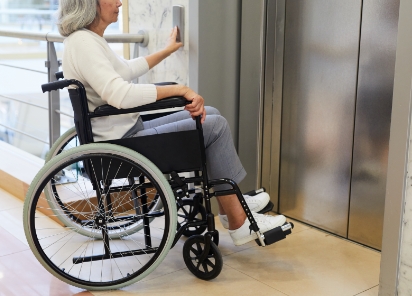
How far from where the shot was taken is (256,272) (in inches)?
89.0

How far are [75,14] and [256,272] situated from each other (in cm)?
123

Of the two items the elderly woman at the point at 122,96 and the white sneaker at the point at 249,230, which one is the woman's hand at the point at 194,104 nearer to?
the elderly woman at the point at 122,96

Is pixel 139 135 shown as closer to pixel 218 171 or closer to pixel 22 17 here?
pixel 218 171

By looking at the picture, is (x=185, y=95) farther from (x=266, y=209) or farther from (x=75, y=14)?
(x=266, y=209)

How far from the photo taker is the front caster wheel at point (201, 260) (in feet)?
6.95

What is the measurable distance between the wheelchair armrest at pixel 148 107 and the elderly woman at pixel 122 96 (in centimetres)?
2

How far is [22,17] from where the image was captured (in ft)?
17.0

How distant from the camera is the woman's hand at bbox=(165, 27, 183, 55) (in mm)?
2590

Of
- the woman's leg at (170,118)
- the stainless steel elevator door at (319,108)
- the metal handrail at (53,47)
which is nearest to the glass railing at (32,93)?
the metal handrail at (53,47)

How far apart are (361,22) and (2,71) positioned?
10.7 feet

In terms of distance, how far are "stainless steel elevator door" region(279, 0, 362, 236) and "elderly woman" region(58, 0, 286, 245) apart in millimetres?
473

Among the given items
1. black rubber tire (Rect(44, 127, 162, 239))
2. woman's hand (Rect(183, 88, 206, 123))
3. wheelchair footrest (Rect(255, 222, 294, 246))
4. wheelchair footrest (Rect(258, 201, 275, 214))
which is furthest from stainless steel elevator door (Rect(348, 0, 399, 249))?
black rubber tire (Rect(44, 127, 162, 239))

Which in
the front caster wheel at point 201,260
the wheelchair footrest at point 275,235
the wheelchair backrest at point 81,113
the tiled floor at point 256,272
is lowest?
the tiled floor at point 256,272

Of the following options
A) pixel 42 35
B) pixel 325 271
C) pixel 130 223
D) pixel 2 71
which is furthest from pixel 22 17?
pixel 325 271
